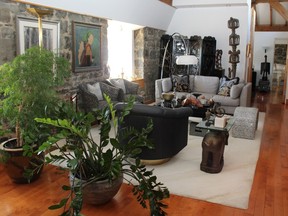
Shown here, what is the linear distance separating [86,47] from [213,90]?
345 cm

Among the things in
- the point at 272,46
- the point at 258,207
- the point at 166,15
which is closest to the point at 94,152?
the point at 258,207

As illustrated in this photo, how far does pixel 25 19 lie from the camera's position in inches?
181

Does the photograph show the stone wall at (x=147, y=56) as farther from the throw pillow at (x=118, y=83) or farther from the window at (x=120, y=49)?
the throw pillow at (x=118, y=83)

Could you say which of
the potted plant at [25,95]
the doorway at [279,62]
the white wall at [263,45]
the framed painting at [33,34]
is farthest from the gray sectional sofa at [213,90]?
the white wall at [263,45]

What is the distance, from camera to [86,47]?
20.5ft

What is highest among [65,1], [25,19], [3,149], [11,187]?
[65,1]

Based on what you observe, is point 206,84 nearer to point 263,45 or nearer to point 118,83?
point 118,83

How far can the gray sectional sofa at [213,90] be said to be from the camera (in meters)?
6.80

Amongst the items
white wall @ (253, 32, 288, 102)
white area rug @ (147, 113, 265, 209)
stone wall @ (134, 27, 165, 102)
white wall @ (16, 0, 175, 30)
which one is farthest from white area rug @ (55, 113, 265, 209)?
white wall @ (253, 32, 288, 102)

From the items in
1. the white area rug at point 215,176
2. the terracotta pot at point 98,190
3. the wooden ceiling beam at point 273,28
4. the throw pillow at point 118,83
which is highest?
the wooden ceiling beam at point 273,28

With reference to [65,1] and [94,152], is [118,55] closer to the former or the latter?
[65,1]

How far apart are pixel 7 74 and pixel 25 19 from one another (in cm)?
176

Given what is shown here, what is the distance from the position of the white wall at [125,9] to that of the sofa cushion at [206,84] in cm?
209

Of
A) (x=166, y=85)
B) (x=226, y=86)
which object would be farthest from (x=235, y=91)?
(x=166, y=85)
